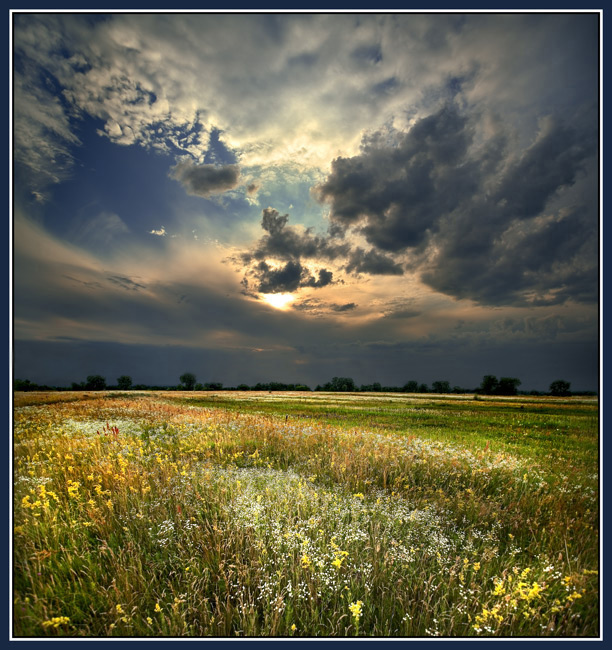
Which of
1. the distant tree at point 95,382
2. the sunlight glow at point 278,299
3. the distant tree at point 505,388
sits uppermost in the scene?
the sunlight glow at point 278,299

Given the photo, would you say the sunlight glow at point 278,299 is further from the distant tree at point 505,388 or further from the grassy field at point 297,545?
the distant tree at point 505,388

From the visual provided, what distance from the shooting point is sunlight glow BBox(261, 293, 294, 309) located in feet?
20.6

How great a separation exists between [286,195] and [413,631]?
5951 mm

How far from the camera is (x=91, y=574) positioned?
3.50 metres

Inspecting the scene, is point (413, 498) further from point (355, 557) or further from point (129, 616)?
point (129, 616)

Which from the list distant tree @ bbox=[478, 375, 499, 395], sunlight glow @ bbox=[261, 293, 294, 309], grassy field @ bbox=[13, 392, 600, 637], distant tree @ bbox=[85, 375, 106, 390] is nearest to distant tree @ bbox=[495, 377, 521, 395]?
distant tree @ bbox=[478, 375, 499, 395]

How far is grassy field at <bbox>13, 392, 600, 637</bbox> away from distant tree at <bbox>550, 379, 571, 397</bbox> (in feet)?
0.83

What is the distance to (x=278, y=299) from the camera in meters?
6.32

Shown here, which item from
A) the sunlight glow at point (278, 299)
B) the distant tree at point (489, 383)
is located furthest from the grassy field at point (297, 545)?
the sunlight glow at point (278, 299)

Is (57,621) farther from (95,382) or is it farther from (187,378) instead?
(187,378)

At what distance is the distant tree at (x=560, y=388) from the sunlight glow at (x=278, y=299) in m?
4.62

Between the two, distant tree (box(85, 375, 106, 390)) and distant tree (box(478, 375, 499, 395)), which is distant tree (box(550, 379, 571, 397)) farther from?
distant tree (box(85, 375, 106, 390))

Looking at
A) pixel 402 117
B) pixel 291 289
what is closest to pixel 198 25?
pixel 402 117

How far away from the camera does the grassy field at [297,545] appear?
10.4ft
